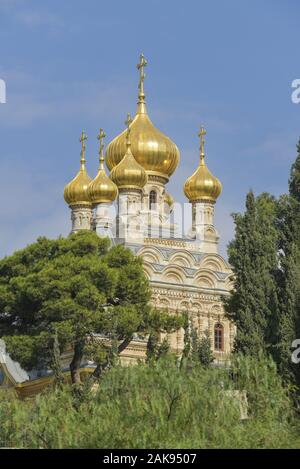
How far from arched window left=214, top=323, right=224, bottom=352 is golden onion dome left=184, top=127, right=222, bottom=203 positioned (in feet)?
22.5

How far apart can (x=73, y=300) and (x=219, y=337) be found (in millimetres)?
15617

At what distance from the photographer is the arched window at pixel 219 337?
4997cm

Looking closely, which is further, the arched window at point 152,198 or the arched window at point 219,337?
the arched window at point 152,198

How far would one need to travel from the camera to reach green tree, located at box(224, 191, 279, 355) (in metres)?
27.4

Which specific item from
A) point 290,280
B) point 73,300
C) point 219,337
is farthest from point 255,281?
point 219,337

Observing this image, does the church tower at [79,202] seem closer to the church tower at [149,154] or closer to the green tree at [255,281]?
the church tower at [149,154]

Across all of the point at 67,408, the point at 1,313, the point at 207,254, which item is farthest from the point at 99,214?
the point at 67,408

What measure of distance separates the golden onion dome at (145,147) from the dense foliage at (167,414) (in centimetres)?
3101

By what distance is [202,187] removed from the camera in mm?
54781

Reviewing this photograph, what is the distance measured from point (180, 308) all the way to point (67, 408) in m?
26.5

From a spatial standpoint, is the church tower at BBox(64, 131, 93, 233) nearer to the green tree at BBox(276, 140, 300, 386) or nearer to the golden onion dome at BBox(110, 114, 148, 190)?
the golden onion dome at BBox(110, 114, 148, 190)

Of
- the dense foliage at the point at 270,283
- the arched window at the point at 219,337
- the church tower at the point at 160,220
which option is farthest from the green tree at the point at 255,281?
the arched window at the point at 219,337

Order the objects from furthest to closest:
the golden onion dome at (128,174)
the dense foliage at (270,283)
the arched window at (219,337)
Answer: the golden onion dome at (128,174), the arched window at (219,337), the dense foliage at (270,283)

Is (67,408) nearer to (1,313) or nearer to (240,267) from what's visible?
(240,267)
